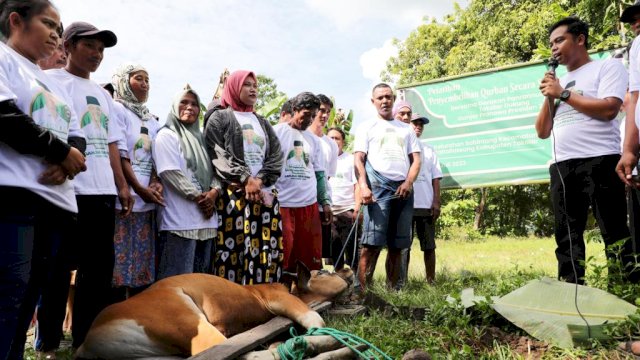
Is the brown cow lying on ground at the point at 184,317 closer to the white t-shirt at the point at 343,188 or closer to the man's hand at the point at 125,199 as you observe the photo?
the man's hand at the point at 125,199

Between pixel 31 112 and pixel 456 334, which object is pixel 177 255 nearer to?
pixel 31 112

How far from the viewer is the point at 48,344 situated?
130 inches

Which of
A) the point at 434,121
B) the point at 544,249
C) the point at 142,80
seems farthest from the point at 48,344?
the point at 544,249

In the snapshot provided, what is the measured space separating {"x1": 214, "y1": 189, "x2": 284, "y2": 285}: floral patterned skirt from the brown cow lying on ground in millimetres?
918

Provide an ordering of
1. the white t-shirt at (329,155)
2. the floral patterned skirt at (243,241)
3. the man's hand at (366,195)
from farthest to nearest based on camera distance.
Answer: the white t-shirt at (329,155)
the man's hand at (366,195)
the floral patterned skirt at (243,241)

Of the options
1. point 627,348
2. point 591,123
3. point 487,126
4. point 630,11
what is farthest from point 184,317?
point 487,126

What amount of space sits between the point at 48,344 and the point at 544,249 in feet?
33.0

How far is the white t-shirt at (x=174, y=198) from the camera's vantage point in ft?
13.1

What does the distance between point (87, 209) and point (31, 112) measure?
3.43 ft

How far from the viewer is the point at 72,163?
231 cm

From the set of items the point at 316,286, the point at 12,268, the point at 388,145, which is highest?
the point at 388,145

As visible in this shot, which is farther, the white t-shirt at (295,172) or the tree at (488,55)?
the tree at (488,55)

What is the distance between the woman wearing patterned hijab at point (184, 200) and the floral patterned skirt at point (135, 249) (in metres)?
0.10

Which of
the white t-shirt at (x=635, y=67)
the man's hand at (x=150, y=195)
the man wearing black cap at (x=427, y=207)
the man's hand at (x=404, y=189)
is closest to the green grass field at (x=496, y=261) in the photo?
the man wearing black cap at (x=427, y=207)
